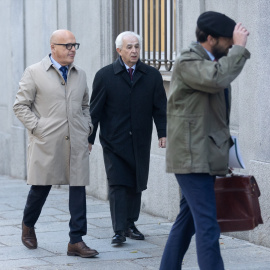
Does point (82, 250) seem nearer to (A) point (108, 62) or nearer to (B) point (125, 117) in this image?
(B) point (125, 117)

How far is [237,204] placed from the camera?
15.1 ft

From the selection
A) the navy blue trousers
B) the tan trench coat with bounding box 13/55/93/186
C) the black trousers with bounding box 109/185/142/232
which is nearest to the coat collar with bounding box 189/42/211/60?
the navy blue trousers

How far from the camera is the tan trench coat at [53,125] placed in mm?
6359

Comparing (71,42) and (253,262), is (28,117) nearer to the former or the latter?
(71,42)

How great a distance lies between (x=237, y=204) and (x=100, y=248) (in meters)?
2.36

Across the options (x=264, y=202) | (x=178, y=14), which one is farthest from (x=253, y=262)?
(x=178, y=14)

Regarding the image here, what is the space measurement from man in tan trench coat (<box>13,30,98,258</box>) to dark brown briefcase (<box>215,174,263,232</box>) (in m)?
1.91

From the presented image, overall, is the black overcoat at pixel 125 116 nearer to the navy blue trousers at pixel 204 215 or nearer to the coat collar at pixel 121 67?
the coat collar at pixel 121 67

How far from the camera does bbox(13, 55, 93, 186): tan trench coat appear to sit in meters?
6.36

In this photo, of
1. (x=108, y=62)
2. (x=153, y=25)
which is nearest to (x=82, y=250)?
(x=153, y=25)

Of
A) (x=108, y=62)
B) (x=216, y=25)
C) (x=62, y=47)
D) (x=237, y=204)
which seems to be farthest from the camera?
(x=108, y=62)

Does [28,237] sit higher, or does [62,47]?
[62,47]

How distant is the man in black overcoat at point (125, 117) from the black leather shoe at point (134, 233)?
249 millimetres

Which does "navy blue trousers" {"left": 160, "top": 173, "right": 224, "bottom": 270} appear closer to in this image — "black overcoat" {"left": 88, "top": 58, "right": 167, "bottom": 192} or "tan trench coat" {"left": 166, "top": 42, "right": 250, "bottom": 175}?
"tan trench coat" {"left": 166, "top": 42, "right": 250, "bottom": 175}
